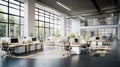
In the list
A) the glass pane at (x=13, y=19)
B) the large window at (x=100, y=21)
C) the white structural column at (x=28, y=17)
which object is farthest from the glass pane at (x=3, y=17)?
the large window at (x=100, y=21)

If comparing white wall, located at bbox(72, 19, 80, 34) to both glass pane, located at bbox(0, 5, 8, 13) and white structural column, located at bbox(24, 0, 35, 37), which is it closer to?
white structural column, located at bbox(24, 0, 35, 37)

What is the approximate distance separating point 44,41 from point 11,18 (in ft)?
16.7

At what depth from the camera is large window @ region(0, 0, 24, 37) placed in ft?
35.1

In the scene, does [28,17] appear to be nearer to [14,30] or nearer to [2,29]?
[14,30]

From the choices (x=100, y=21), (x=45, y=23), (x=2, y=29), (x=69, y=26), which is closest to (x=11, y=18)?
(x=2, y=29)

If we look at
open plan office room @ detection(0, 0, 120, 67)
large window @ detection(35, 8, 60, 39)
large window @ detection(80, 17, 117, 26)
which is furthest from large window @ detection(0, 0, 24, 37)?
large window @ detection(80, 17, 117, 26)

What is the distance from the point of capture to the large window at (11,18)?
10688 mm

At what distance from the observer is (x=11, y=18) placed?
38.1 feet

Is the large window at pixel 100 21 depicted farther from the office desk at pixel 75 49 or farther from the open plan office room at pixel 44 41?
the office desk at pixel 75 49

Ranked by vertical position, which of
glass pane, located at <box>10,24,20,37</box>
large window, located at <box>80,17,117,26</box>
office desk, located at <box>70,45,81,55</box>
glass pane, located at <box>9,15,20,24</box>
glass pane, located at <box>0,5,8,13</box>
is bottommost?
office desk, located at <box>70,45,81,55</box>

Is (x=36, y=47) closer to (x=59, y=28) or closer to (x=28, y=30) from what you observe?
(x=28, y=30)

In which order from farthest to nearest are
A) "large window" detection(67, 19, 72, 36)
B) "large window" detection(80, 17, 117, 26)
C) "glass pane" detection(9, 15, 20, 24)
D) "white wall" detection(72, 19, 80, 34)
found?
"white wall" detection(72, 19, 80, 34) → "large window" detection(67, 19, 72, 36) → "large window" detection(80, 17, 117, 26) → "glass pane" detection(9, 15, 20, 24)

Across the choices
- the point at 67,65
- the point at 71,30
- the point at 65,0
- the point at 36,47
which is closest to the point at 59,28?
the point at 71,30

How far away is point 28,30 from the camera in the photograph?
11750 millimetres
